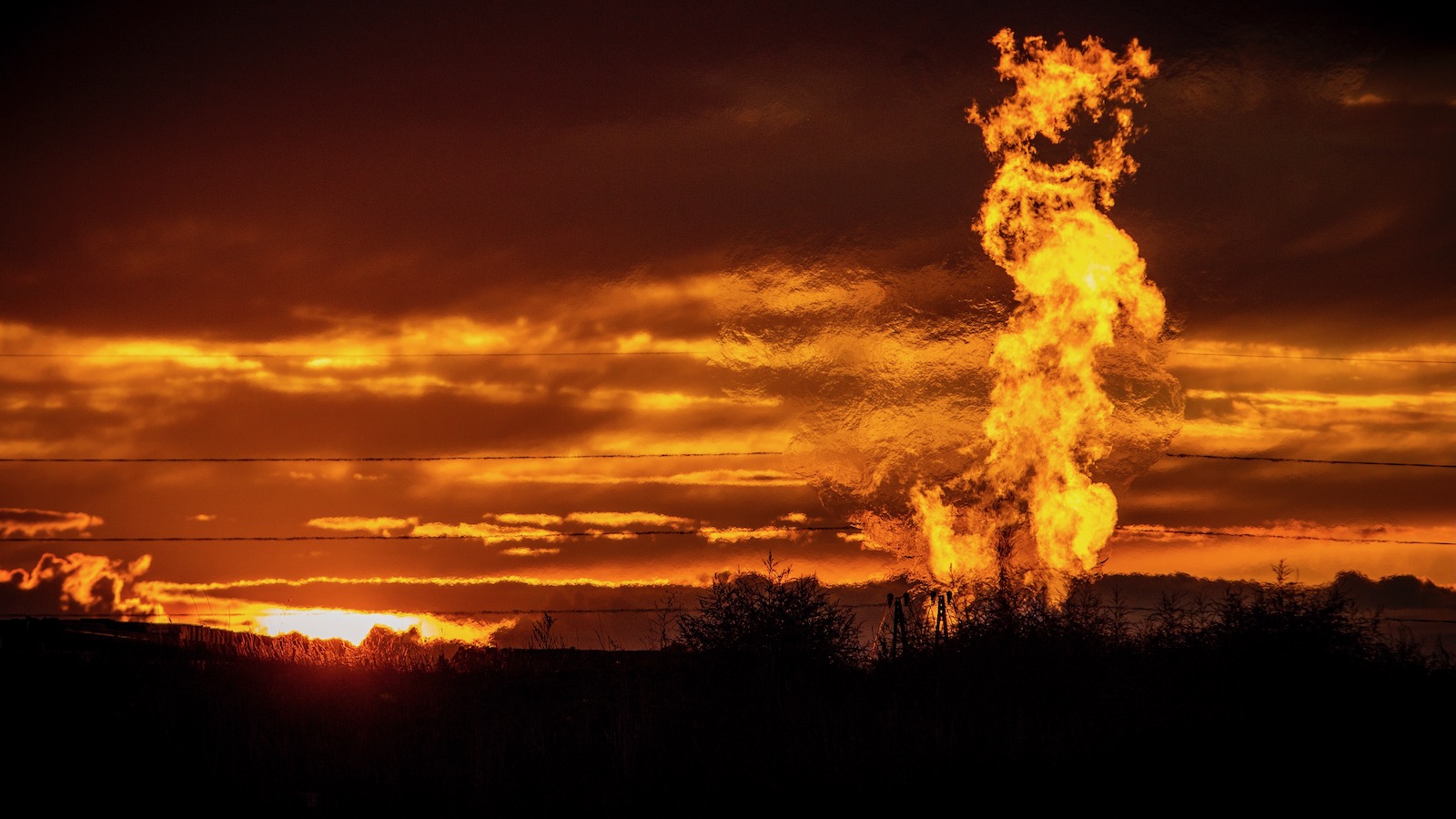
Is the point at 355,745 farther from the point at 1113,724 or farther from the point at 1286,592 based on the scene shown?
the point at 1286,592

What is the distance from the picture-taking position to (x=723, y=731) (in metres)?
21.2

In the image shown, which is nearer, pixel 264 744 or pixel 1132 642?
pixel 264 744

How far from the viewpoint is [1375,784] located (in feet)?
56.0

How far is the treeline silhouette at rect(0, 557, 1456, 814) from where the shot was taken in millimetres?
17703

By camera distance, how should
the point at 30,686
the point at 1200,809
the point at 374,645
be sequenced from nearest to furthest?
the point at 1200,809, the point at 30,686, the point at 374,645

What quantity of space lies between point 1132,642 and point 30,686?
70.1ft

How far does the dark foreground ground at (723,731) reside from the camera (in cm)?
1728

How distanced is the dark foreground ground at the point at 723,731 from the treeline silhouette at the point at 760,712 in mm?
63

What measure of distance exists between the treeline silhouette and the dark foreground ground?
0.06 metres

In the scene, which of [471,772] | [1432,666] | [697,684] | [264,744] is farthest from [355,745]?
[1432,666]

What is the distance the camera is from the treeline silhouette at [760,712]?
1770cm

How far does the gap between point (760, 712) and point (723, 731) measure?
125 cm

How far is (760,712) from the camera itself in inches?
877

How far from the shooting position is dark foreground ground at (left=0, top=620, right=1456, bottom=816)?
17.3 m
